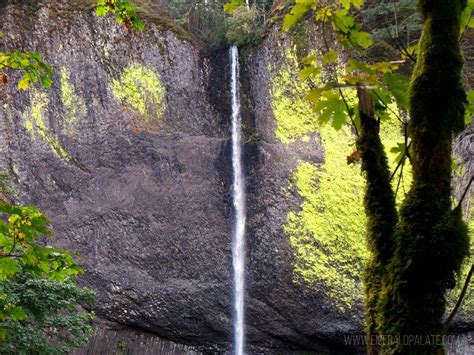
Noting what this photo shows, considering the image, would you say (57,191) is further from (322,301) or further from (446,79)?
(446,79)

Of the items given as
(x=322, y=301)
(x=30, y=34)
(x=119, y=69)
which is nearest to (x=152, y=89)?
(x=119, y=69)

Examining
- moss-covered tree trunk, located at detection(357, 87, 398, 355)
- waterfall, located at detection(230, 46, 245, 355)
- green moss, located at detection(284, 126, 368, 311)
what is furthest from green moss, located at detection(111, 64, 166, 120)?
moss-covered tree trunk, located at detection(357, 87, 398, 355)

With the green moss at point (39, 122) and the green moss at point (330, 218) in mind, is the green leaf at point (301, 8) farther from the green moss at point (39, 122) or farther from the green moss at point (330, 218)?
the green moss at point (39, 122)

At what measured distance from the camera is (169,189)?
11609 mm

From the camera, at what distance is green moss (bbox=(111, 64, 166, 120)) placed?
12016 millimetres

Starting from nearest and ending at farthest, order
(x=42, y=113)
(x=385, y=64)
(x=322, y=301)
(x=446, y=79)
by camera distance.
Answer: (x=446, y=79) < (x=385, y=64) < (x=322, y=301) < (x=42, y=113)

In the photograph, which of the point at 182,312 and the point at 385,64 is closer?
the point at 385,64

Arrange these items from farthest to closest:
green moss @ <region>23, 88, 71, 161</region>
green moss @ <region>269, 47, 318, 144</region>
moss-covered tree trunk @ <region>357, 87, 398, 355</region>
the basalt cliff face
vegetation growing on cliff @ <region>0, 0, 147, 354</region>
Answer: green moss @ <region>269, 47, 318, 144</region>, green moss @ <region>23, 88, 71, 161</region>, the basalt cliff face, vegetation growing on cliff @ <region>0, 0, 147, 354</region>, moss-covered tree trunk @ <region>357, 87, 398, 355</region>

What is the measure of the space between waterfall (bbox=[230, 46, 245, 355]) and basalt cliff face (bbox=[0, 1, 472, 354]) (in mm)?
154

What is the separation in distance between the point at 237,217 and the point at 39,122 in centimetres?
480

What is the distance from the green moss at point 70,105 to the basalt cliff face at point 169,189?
23mm

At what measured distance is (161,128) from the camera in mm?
11922

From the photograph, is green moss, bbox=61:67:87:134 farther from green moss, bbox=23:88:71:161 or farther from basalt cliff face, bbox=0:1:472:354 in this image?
green moss, bbox=23:88:71:161

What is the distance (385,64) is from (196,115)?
422 inches
